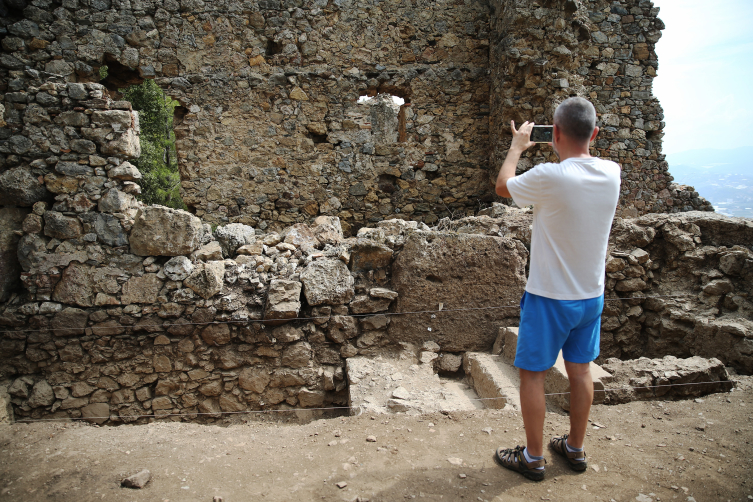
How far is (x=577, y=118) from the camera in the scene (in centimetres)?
192

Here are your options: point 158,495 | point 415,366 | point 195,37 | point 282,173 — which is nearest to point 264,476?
point 158,495

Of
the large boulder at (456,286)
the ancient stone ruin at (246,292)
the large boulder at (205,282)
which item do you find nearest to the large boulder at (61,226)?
the ancient stone ruin at (246,292)

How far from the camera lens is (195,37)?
6172 mm

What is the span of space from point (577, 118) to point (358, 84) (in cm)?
509

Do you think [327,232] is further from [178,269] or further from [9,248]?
[9,248]

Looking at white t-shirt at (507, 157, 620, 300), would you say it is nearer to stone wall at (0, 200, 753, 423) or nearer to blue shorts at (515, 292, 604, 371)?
blue shorts at (515, 292, 604, 371)

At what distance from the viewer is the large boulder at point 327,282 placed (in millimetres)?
3295

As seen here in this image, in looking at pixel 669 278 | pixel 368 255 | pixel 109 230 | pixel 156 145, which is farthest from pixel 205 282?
pixel 156 145

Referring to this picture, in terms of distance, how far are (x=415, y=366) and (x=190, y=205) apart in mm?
4634

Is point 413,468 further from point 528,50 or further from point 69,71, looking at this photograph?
point 69,71

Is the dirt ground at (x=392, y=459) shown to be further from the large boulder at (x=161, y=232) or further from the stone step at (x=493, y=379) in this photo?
the large boulder at (x=161, y=232)

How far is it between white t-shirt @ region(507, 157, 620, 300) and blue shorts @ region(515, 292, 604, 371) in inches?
1.9

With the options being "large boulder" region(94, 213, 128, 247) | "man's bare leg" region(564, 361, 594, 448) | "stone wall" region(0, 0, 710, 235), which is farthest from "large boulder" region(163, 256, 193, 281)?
"stone wall" region(0, 0, 710, 235)

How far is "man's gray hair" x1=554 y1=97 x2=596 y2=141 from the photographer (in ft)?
6.25
